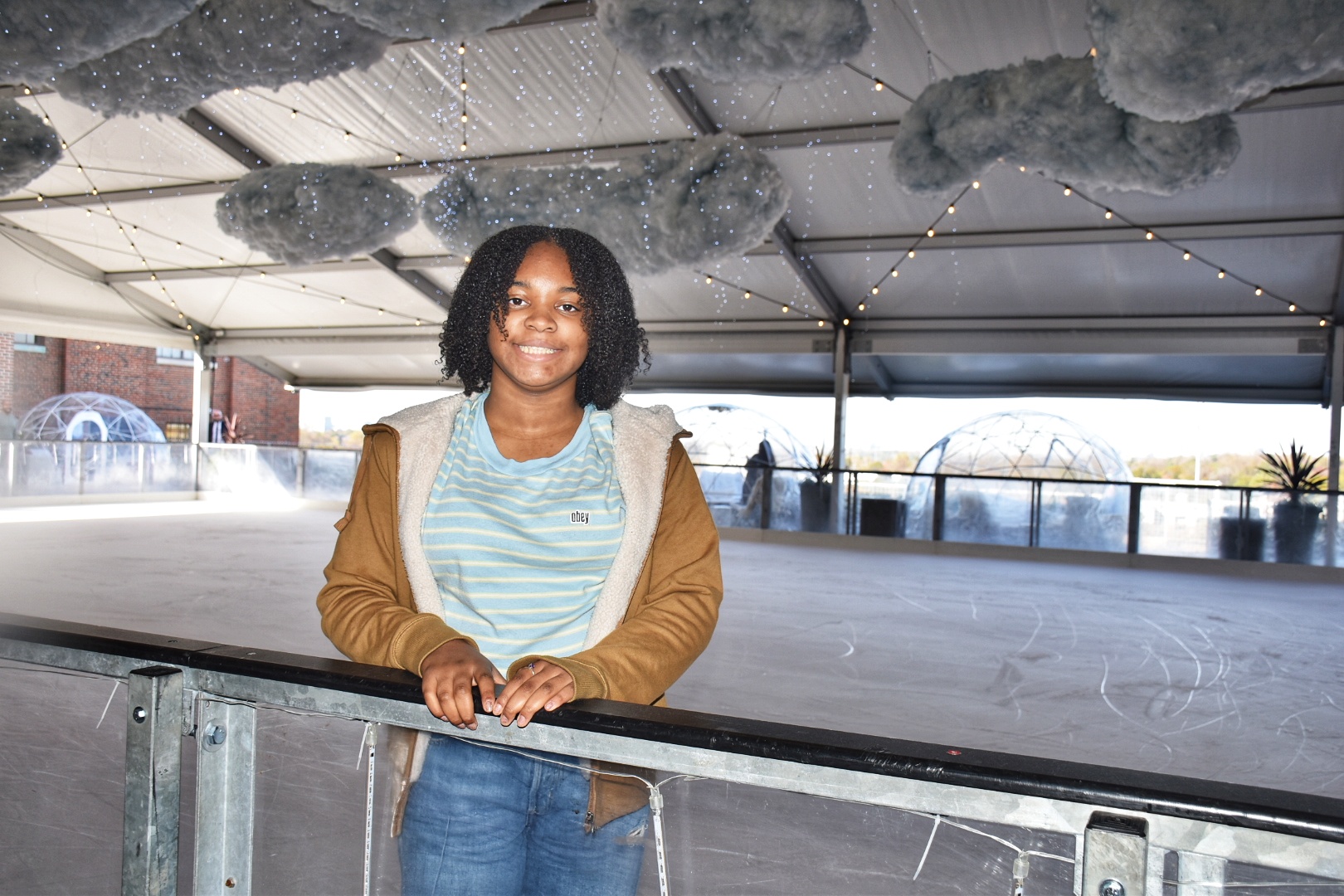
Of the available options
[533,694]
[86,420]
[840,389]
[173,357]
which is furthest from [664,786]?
[173,357]

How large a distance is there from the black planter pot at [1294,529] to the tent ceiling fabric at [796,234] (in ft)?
6.36

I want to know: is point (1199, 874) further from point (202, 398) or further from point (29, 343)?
point (29, 343)

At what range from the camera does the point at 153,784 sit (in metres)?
0.90

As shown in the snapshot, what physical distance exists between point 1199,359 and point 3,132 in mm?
12050

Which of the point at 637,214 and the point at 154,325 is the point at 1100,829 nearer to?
the point at 637,214

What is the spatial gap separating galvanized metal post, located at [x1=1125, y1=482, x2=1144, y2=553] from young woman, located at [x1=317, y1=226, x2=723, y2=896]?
902 cm

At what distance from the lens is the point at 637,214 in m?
5.04

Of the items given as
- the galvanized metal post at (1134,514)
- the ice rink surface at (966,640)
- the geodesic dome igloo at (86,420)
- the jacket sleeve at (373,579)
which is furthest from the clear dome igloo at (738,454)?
the jacket sleeve at (373,579)

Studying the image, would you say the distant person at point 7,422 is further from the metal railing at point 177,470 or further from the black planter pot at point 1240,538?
the black planter pot at point 1240,538

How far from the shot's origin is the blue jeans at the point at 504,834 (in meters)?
0.88

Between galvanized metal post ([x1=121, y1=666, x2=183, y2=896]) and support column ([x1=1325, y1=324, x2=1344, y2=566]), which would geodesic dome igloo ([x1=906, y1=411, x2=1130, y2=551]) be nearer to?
support column ([x1=1325, y1=324, x2=1344, y2=566])

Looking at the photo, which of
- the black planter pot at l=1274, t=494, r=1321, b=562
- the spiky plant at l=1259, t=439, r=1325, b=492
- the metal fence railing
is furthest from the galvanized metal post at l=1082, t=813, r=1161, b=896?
the spiky plant at l=1259, t=439, r=1325, b=492

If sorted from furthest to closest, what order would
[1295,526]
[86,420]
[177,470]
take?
1. [86,420]
2. [177,470]
3. [1295,526]

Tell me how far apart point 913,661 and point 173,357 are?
683 inches
